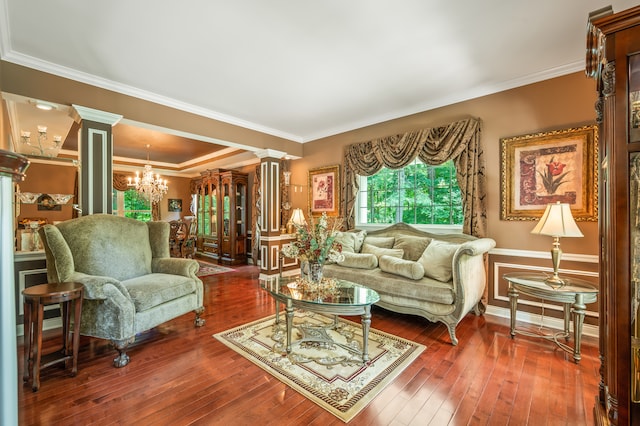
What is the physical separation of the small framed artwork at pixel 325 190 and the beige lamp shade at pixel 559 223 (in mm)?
2936

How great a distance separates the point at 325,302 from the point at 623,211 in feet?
5.73

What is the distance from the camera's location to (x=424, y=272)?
2.94 m

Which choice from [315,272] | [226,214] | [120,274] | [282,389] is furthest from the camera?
→ [226,214]

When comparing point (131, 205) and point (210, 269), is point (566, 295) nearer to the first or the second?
point (210, 269)

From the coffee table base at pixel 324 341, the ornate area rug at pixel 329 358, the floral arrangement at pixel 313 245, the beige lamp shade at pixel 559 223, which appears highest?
the beige lamp shade at pixel 559 223

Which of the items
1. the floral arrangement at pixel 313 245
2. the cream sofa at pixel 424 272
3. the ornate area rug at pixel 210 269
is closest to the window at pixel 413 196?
the cream sofa at pixel 424 272

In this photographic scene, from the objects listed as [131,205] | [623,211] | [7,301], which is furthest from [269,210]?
[131,205]

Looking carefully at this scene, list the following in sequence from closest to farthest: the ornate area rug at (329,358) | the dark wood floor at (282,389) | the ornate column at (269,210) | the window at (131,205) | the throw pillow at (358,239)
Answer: the dark wood floor at (282,389) → the ornate area rug at (329,358) → the throw pillow at (358,239) → the ornate column at (269,210) → the window at (131,205)

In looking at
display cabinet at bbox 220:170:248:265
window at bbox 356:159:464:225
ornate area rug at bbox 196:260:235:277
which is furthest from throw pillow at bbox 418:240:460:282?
display cabinet at bbox 220:170:248:265

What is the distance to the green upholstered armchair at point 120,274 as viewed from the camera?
2.23 m

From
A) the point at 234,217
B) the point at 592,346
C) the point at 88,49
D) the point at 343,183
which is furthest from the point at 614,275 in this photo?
the point at 234,217

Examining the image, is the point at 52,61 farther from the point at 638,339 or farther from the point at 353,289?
the point at 638,339

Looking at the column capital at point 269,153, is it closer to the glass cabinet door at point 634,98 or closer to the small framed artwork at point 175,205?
the glass cabinet door at point 634,98

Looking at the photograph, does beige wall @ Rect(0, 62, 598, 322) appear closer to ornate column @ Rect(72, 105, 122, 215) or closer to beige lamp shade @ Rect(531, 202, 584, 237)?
ornate column @ Rect(72, 105, 122, 215)
